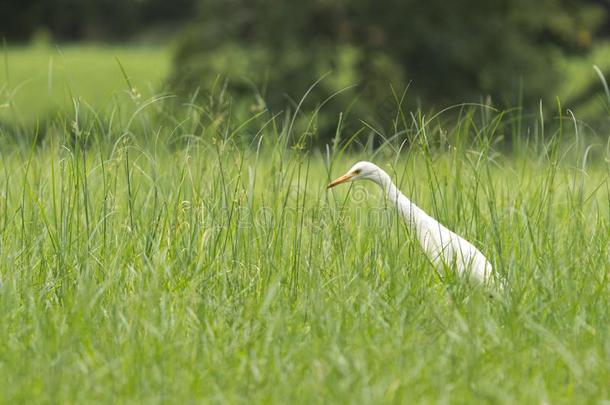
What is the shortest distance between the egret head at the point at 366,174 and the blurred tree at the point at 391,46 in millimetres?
Result: 8016

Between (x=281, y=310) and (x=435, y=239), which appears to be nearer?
(x=281, y=310)

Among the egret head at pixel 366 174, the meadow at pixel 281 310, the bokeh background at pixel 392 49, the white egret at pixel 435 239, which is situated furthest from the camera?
the bokeh background at pixel 392 49

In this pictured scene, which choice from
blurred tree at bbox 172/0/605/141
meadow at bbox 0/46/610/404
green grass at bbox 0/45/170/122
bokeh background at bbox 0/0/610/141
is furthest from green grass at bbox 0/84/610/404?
green grass at bbox 0/45/170/122

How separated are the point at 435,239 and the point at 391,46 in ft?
31.3

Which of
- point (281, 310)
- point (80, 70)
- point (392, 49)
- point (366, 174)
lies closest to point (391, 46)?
point (392, 49)

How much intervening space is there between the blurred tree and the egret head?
26.3 feet

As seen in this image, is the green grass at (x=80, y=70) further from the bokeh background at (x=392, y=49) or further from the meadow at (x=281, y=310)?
the meadow at (x=281, y=310)

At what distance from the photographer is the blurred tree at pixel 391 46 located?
41.5ft

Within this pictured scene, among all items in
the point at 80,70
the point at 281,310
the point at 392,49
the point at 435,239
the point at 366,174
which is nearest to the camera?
the point at 281,310

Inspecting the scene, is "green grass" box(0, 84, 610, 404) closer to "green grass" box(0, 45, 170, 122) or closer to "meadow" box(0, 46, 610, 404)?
"meadow" box(0, 46, 610, 404)

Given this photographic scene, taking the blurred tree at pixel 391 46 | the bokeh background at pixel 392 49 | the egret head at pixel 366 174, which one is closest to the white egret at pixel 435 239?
the egret head at pixel 366 174

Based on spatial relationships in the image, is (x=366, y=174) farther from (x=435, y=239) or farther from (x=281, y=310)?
(x=281, y=310)

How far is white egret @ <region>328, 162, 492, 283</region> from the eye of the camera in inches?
145

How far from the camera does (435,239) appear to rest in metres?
3.90
